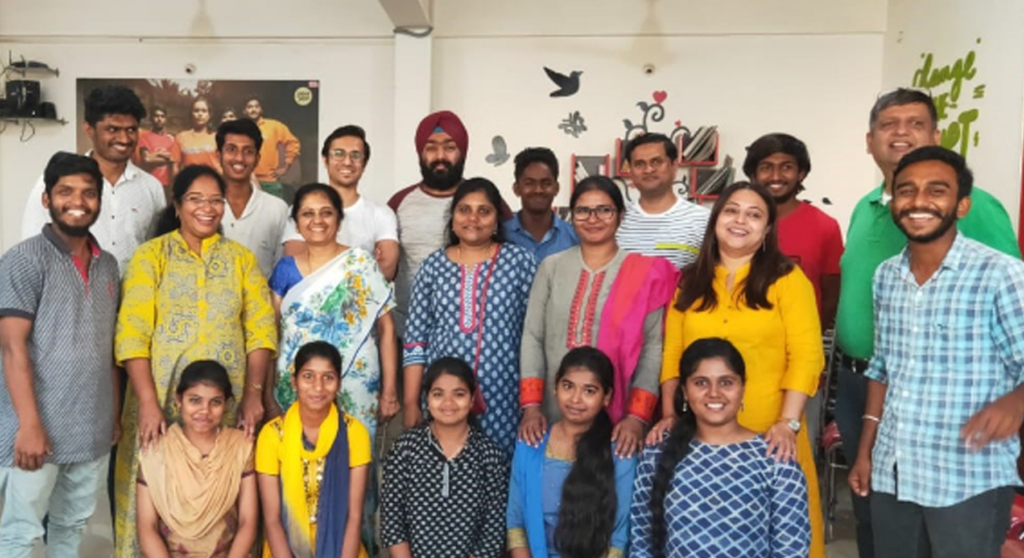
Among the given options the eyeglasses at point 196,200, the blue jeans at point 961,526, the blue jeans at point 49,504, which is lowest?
the blue jeans at point 49,504

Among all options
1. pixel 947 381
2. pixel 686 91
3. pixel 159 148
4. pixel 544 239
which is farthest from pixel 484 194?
pixel 159 148

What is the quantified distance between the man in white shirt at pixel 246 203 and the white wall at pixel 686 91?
2.33m

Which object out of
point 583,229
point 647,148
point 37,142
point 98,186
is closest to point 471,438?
point 583,229

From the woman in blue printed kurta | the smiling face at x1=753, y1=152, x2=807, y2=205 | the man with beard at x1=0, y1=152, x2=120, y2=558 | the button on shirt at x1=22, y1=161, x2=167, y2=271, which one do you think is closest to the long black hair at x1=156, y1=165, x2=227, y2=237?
the man with beard at x1=0, y1=152, x2=120, y2=558

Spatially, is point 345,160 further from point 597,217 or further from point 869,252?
point 869,252

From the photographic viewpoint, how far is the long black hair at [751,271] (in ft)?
6.48

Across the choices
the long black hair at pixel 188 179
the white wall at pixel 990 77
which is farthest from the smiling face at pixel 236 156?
the white wall at pixel 990 77

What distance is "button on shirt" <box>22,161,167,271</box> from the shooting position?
2623 mm

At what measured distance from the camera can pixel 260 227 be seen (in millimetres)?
2951

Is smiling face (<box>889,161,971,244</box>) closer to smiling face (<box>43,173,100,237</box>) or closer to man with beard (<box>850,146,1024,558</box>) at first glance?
man with beard (<box>850,146,1024,558</box>)

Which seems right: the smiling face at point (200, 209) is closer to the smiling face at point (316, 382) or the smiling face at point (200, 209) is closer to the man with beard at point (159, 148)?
the smiling face at point (316, 382)

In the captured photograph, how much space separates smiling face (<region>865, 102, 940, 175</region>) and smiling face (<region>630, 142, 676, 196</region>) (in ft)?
2.19

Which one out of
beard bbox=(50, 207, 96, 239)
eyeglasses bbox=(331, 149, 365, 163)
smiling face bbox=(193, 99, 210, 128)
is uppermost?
smiling face bbox=(193, 99, 210, 128)

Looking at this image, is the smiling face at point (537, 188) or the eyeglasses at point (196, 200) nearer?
the eyeglasses at point (196, 200)
